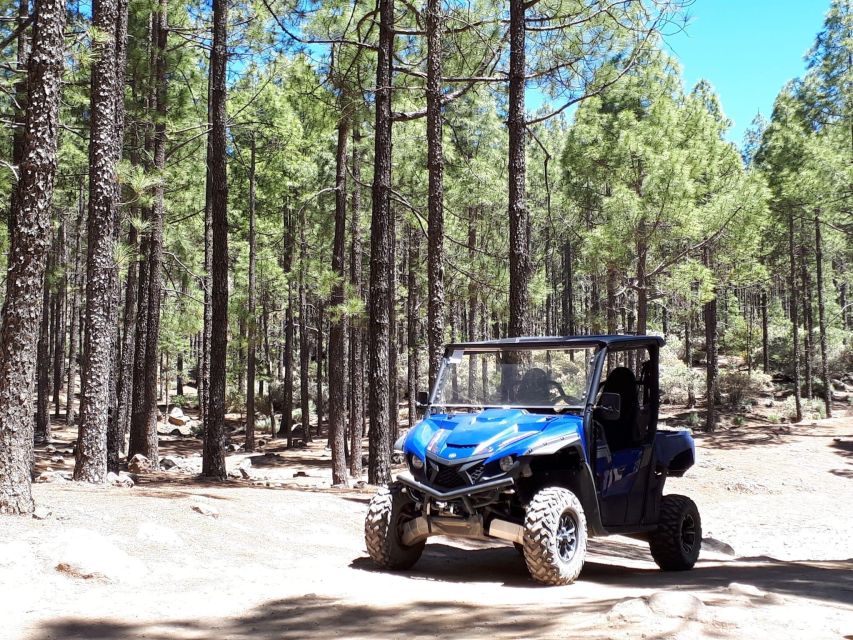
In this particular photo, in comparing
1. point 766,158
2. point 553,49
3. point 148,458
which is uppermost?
point 766,158

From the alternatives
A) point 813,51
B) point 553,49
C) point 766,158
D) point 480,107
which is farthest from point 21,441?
point 766,158

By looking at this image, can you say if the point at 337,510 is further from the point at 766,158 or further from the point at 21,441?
the point at 766,158

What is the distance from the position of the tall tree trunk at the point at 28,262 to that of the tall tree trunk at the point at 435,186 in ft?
20.9

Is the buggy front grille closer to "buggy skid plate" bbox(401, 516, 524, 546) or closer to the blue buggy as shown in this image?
the blue buggy

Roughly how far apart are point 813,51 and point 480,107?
11245 millimetres

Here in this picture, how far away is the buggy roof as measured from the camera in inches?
277

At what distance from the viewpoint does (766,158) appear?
32.4 meters

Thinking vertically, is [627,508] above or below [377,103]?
below

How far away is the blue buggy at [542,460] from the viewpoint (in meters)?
6.12

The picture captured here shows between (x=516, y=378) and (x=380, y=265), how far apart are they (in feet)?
22.1

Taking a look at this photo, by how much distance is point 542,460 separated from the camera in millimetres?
6430

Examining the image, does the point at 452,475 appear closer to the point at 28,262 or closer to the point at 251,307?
the point at 28,262

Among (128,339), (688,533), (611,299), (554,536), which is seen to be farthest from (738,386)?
(554,536)

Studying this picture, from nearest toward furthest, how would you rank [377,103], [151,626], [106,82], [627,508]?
1. [151,626]
2. [627,508]
3. [106,82]
4. [377,103]
